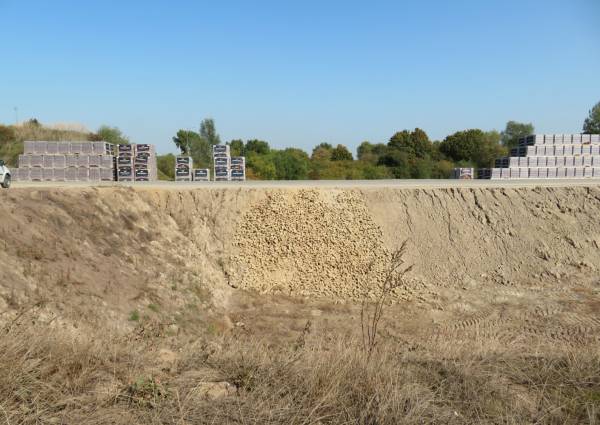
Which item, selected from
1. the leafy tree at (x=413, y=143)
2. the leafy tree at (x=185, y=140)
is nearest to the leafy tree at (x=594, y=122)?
the leafy tree at (x=413, y=143)

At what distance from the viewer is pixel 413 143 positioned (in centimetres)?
6656

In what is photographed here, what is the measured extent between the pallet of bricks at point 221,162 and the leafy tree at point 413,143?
40104mm

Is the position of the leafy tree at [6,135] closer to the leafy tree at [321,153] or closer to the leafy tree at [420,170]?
the leafy tree at [321,153]

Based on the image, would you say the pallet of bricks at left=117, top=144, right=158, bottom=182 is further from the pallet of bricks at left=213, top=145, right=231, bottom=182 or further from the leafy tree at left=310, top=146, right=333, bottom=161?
the leafy tree at left=310, top=146, right=333, bottom=161

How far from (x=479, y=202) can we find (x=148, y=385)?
1999 cm

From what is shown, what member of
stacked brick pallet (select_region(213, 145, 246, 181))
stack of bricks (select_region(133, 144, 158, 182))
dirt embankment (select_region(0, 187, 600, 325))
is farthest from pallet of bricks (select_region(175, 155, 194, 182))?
dirt embankment (select_region(0, 187, 600, 325))

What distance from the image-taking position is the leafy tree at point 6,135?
45034 millimetres

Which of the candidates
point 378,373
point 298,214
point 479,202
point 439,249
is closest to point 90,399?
point 378,373

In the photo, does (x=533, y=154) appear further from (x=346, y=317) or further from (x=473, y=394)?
(x=473, y=394)

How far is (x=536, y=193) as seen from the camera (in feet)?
72.7

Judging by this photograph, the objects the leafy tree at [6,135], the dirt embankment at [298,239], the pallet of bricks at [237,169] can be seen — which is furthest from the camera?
the leafy tree at [6,135]

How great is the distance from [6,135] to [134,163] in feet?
87.4

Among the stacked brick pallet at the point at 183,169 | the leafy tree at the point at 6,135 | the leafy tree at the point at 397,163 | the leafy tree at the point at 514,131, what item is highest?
the leafy tree at the point at 514,131

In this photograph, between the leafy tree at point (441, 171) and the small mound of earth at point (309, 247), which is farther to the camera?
the leafy tree at point (441, 171)
